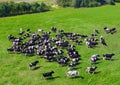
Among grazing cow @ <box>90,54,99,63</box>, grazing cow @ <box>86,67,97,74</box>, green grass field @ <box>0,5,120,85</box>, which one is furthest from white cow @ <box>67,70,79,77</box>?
grazing cow @ <box>90,54,99,63</box>

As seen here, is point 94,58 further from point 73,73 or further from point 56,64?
point 73,73

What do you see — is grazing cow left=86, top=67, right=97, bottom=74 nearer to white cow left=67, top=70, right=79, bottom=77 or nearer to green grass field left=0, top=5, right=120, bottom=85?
green grass field left=0, top=5, right=120, bottom=85

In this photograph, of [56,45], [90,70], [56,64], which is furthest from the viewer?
[56,45]

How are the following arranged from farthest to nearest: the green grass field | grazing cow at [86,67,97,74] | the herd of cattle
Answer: the herd of cattle
grazing cow at [86,67,97,74]
the green grass field

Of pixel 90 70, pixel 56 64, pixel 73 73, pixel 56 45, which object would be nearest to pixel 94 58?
pixel 90 70

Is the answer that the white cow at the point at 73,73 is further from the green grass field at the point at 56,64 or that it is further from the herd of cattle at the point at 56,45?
the green grass field at the point at 56,64

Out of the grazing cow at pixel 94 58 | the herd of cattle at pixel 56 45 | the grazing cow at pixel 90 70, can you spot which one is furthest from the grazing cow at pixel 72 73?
the grazing cow at pixel 94 58
